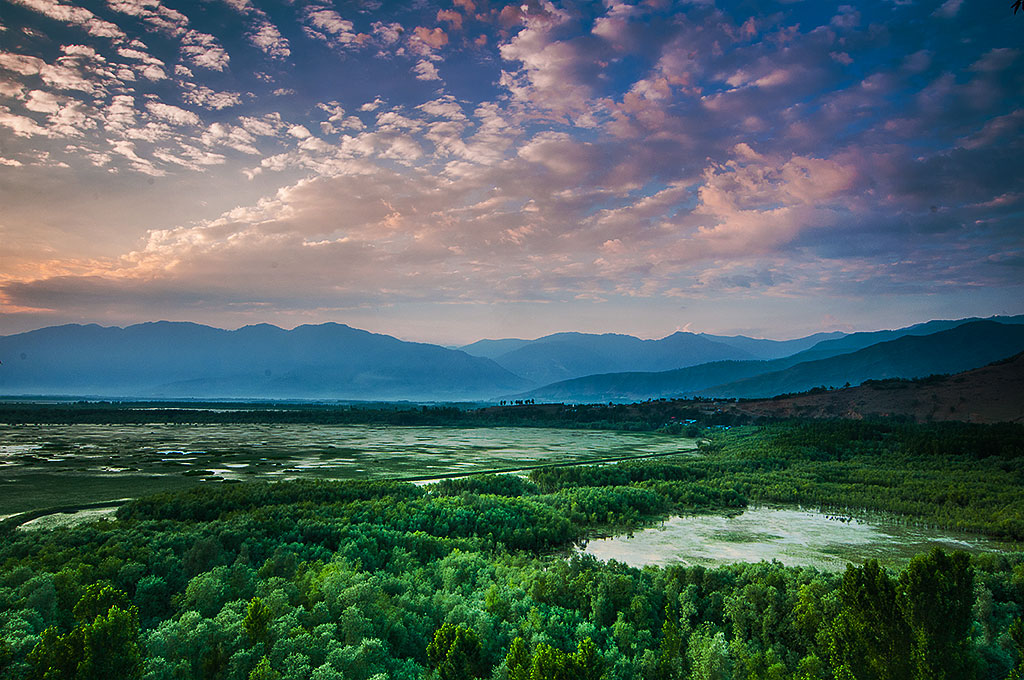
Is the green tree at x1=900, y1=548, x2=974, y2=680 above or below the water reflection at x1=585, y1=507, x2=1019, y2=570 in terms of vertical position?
above

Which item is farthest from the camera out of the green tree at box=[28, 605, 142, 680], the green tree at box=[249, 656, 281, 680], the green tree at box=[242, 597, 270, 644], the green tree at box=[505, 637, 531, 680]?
the green tree at box=[242, 597, 270, 644]

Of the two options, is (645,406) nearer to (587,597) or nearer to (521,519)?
(521,519)

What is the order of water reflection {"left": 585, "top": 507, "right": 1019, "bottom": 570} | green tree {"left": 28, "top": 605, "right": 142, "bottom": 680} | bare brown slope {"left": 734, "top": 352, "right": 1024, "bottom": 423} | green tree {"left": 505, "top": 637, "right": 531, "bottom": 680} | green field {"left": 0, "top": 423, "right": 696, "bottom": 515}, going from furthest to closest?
1. bare brown slope {"left": 734, "top": 352, "right": 1024, "bottom": 423}
2. green field {"left": 0, "top": 423, "right": 696, "bottom": 515}
3. water reflection {"left": 585, "top": 507, "right": 1019, "bottom": 570}
4. green tree {"left": 28, "top": 605, "right": 142, "bottom": 680}
5. green tree {"left": 505, "top": 637, "right": 531, "bottom": 680}

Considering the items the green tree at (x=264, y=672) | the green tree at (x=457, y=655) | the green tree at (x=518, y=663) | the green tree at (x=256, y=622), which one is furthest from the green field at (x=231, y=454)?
the green tree at (x=518, y=663)

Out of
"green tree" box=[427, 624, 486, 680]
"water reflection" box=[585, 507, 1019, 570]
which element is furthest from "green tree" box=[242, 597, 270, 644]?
"water reflection" box=[585, 507, 1019, 570]

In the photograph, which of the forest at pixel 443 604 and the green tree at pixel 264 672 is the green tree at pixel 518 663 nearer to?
the forest at pixel 443 604

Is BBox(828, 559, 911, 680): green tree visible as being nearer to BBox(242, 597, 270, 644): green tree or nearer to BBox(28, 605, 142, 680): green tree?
BBox(242, 597, 270, 644): green tree

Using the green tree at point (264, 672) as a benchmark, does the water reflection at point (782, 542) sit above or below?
below

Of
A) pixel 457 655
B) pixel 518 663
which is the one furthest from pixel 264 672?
pixel 518 663

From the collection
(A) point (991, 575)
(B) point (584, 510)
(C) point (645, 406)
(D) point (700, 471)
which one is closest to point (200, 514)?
(B) point (584, 510)
